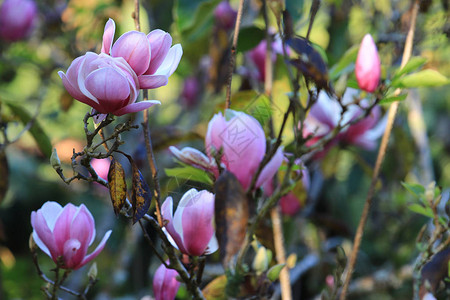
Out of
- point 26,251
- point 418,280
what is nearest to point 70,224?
point 418,280

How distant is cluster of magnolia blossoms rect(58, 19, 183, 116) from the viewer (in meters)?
0.43

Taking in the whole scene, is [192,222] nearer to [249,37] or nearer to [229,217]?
[229,217]

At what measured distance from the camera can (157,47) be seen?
0.46 meters

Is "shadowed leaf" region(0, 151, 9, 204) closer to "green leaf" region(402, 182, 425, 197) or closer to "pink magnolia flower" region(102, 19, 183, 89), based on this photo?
"pink magnolia flower" region(102, 19, 183, 89)

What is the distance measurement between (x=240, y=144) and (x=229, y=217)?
98 mm

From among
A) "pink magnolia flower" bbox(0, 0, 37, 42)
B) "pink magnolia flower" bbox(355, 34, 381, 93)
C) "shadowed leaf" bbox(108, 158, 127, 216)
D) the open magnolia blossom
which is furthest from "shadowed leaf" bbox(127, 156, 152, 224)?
"pink magnolia flower" bbox(0, 0, 37, 42)

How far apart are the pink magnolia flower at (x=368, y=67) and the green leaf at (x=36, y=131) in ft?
1.37

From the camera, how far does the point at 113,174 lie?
0.46 m

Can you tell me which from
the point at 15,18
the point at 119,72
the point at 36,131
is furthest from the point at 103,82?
the point at 15,18

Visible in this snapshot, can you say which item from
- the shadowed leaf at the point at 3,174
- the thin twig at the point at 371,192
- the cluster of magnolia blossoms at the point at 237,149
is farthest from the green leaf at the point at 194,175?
the shadowed leaf at the point at 3,174

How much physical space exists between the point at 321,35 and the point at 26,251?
132cm

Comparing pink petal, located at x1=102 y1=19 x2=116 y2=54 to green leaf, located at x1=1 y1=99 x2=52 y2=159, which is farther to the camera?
green leaf, located at x1=1 y1=99 x2=52 y2=159

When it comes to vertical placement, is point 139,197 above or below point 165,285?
above

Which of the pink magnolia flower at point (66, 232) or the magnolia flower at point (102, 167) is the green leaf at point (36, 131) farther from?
the pink magnolia flower at point (66, 232)
